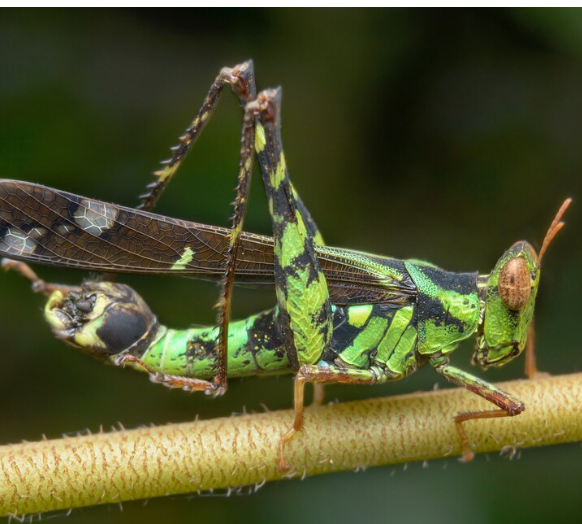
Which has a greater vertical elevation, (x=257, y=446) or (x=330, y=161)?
(x=330, y=161)

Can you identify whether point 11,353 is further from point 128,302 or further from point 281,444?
point 281,444

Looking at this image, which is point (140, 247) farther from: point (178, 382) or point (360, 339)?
point (360, 339)

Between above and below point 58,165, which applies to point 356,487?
below

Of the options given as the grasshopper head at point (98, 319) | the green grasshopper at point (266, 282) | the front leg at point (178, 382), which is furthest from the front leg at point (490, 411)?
the grasshopper head at point (98, 319)

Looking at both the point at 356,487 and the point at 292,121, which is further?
the point at 292,121

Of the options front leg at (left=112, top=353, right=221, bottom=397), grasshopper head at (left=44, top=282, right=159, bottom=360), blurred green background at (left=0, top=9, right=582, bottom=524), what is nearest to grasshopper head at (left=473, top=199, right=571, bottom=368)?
blurred green background at (left=0, top=9, right=582, bottom=524)

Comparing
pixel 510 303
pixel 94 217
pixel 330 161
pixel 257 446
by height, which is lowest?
pixel 257 446

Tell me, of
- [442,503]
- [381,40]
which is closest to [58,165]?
[381,40]

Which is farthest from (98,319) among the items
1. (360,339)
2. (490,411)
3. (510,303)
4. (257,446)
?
(510,303)
